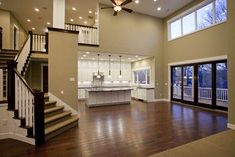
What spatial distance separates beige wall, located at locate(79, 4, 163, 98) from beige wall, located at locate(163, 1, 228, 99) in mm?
466

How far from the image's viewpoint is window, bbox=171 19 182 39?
30.2 ft

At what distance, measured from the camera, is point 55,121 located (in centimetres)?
423

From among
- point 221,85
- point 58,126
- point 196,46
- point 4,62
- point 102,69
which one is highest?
point 196,46

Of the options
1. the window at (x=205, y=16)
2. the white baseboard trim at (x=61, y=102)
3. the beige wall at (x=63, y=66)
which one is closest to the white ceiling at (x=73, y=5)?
the window at (x=205, y=16)

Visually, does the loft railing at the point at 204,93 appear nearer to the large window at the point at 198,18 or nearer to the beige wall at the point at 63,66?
the large window at the point at 198,18

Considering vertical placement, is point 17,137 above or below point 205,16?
below

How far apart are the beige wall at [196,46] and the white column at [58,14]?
6727 mm

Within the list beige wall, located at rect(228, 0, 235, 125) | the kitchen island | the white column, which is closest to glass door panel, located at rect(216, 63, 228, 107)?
beige wall, located at rect(228, 0, 235, 125)

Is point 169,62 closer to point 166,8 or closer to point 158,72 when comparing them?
point 158,72

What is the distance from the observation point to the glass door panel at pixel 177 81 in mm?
9070

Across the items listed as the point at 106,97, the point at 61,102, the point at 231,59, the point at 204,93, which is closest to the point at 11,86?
A: the point at 61,102

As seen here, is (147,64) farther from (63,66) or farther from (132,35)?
(63,66)

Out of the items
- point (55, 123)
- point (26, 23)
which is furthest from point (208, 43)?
point (26, 23)

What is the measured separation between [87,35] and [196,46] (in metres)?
5.99
